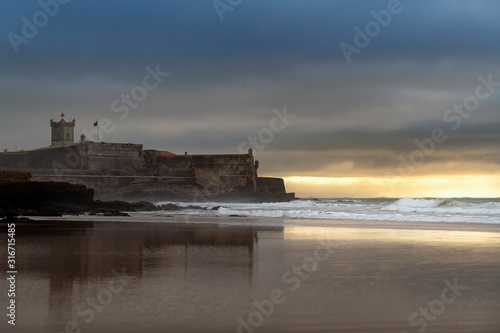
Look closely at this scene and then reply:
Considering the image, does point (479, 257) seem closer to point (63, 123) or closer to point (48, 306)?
point (48, 306)

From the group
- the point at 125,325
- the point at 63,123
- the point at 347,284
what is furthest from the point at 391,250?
the point at 63,123

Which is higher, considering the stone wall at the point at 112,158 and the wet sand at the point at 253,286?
the stone wall at the point at 112,158

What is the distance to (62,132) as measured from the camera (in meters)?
65.6

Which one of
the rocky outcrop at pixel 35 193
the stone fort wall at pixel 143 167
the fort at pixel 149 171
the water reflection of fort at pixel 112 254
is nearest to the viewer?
the water reflection of fort at pixel 112 254

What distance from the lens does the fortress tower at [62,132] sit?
215 feet

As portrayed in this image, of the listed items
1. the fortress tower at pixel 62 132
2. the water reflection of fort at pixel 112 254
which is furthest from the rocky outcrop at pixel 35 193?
the fortress tower at pixel 62 132

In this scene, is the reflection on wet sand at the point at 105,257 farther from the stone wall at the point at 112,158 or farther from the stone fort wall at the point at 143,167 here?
the stone wall at the point at 112,158

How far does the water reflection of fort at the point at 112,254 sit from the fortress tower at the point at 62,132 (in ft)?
169

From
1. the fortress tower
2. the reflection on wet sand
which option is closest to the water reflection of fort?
the reflection on wet sand

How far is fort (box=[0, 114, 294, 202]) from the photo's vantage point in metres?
55.6

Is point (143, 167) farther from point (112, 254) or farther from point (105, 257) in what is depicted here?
point (105, 257)

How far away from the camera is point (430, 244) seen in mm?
13031

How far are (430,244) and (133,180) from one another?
152 ft

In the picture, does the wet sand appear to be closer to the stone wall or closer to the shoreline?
the shoreline
